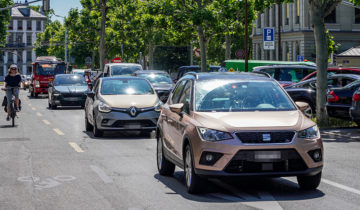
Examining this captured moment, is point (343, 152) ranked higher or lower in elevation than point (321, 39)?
lower

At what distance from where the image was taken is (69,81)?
31.9m

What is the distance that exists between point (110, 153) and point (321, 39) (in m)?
8.85

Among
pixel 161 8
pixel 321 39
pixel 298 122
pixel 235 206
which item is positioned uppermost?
pixel 161 8

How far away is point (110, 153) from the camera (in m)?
12.9

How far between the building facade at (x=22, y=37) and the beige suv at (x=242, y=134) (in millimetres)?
138637

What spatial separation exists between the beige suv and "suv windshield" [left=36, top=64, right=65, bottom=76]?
125 feet

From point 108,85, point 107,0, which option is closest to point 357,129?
point 108,85

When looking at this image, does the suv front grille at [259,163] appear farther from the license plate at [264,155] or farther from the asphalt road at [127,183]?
the asphalt road at [127,183]

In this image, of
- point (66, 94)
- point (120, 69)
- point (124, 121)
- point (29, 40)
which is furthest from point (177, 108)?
point (29, 40)

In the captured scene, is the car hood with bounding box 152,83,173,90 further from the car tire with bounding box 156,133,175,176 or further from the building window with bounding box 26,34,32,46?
the building window with bounding box 26,34,32,46

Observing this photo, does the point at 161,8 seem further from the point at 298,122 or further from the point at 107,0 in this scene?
the point at 298,122

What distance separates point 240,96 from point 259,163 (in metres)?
1.35

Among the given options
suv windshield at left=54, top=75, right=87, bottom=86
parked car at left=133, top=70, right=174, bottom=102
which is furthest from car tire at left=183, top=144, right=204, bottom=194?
suv windshield at left=54, top=75, right=87, bottom=86

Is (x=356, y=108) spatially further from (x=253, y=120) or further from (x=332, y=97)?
(x=253, y=120)
